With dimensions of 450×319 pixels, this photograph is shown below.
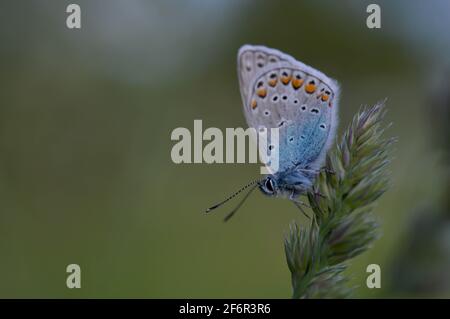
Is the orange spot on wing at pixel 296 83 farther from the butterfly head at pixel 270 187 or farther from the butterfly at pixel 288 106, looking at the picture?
the butterfly head at pixel 270 187

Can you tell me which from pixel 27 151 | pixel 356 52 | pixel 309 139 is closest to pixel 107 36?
pixel 27 151

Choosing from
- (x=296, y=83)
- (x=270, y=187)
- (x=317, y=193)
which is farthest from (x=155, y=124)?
(x=317, y=193)

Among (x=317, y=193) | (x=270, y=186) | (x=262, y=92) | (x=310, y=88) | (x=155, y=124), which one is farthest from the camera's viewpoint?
(x=155, y=124)

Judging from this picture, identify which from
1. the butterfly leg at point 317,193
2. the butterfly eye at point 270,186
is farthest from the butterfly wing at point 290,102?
the butterfly leg at point 317,193

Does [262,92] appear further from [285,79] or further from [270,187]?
[270,187]

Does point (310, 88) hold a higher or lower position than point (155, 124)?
lower

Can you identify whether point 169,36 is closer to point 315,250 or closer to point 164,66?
point 164,66
